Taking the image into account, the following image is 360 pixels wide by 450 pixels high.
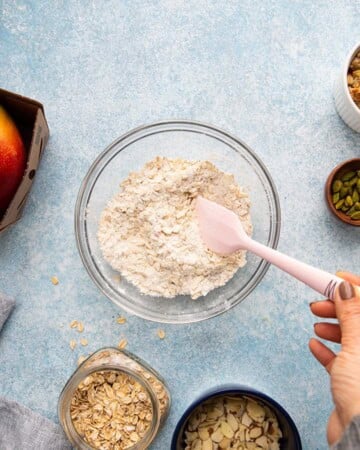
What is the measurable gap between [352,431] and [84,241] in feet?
2.25

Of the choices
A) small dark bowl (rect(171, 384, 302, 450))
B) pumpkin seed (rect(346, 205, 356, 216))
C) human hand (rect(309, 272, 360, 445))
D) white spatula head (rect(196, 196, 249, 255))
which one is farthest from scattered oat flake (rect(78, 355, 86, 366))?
pumpkin seed (rect(346, 205, 356, 216))

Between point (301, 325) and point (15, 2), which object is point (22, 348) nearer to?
point (301, 325)

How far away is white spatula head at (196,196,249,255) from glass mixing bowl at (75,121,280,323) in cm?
13

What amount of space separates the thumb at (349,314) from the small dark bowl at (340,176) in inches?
12.4

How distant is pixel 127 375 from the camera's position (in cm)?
128

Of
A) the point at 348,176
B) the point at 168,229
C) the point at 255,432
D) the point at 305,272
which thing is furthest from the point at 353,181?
the point at 255,432

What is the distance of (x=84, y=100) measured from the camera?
1.38m

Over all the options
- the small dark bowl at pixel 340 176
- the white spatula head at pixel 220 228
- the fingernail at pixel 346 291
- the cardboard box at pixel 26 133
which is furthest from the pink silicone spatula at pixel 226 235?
the cardboard box at pixel 26 133

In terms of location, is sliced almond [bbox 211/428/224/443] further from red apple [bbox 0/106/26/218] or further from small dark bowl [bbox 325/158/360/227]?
red apple [bbox 0/106/26/218]

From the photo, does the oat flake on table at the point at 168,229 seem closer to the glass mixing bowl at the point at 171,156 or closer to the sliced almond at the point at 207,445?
the glass mixing bowl at the point at 171,156

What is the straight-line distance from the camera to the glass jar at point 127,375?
4.09ft

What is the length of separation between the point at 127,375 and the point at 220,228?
38 centimetres

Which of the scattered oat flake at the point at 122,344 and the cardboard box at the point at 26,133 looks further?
the scattered oat flake at the point at 122,344

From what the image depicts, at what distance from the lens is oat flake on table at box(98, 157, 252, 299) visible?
4.03 feet
